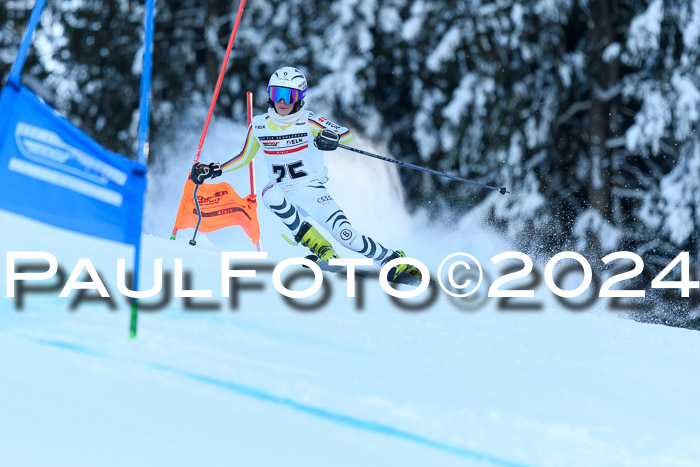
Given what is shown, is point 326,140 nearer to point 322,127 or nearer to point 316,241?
point 322,127

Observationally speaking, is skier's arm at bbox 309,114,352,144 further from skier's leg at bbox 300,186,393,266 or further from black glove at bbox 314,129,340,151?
skier's leg at bbox 300,186,393,266

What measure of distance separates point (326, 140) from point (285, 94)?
1.19 ft

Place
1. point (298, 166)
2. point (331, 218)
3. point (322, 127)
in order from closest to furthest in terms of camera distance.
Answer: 1. point (322, 127)
2. point (298, 166)
3. point (331, 218)

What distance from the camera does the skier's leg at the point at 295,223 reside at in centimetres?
617

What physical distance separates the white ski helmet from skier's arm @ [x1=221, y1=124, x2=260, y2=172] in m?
0.39

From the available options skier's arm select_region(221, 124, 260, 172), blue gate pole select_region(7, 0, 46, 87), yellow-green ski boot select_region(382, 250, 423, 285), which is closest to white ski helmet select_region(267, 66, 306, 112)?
skier's arm select_region(221, 124, 260, 172)

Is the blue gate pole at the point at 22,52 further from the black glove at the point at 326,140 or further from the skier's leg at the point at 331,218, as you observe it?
the skier's leg at the point at 331,218

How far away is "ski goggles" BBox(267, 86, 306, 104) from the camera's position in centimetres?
575

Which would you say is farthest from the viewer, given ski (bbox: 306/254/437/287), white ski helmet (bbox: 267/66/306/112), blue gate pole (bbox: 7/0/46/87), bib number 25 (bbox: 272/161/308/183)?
ski (bbox: 306/254/437/287)

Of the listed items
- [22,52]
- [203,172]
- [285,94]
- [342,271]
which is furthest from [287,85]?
[22,52]

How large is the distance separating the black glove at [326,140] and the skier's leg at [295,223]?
18.3 inches

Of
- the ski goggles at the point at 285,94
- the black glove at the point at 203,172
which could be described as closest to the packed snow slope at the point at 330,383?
the black glove at the point at 203,172

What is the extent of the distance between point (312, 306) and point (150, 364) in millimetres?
1751

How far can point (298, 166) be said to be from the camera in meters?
6.04
